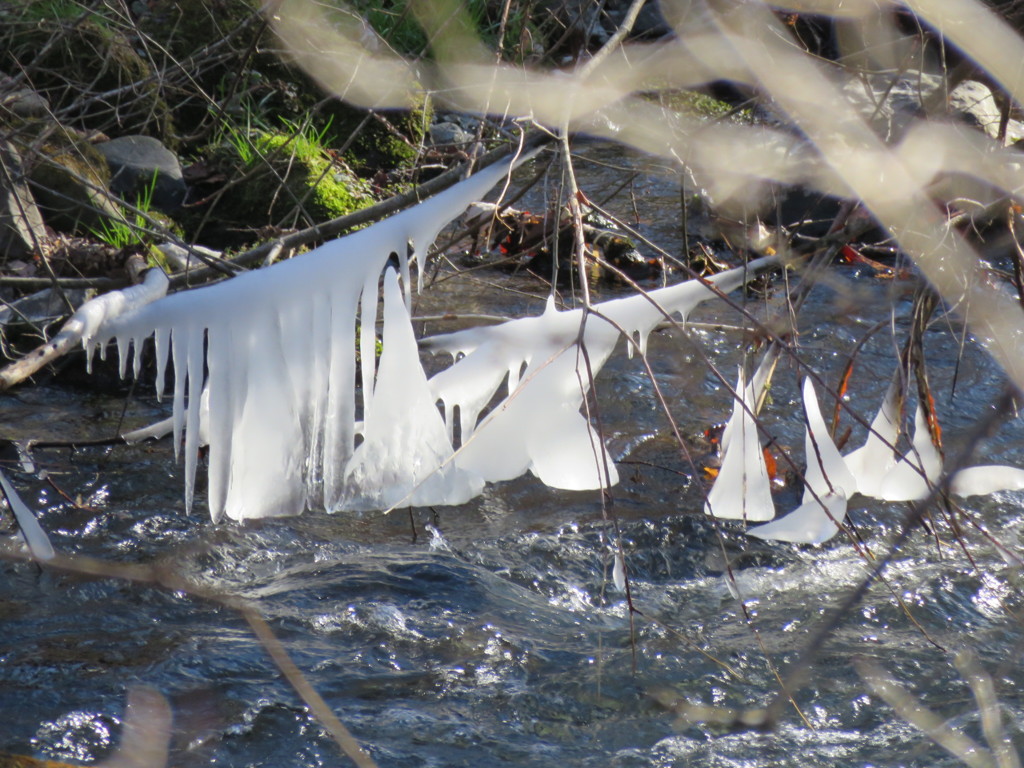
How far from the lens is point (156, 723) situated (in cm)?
261

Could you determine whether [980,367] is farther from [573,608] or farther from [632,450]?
[573,608]

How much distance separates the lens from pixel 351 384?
2145mm

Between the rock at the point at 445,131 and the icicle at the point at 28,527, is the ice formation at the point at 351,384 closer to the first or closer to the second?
the icicle at the point at 28,527

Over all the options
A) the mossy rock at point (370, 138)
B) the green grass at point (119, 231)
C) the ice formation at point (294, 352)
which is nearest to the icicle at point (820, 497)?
the ice formation at point (294, 352)

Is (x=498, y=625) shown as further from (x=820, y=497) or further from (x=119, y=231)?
(x=119, y=231)

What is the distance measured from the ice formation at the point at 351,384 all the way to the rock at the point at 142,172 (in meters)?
4.61

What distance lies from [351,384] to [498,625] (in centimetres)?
126

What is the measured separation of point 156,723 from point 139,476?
61.3 inches

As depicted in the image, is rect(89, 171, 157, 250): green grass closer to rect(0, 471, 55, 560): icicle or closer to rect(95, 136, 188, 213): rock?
rect(95, 136, 188, 213): rock

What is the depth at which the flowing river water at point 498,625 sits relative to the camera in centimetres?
261

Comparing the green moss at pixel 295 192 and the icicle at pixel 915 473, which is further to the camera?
the green moss at pixel 295 192

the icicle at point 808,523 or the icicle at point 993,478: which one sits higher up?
the icicle at point 993,478

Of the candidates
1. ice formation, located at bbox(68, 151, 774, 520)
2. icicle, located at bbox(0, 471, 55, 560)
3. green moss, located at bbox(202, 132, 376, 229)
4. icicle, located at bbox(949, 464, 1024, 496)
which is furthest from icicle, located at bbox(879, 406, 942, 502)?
green moss, located at bbox(202, 132, 376, 229)

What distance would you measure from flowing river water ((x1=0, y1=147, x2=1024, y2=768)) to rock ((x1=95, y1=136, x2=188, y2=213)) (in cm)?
239
